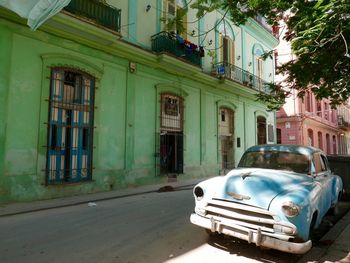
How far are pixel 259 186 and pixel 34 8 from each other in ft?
21.6

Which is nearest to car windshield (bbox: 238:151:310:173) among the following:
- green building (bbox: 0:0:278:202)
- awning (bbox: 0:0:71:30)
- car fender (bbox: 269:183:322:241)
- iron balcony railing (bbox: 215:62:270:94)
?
car fender (bbox: 269:183:322:241)

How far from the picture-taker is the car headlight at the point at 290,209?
145 inches

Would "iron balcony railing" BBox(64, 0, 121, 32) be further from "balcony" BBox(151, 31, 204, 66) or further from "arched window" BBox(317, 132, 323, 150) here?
"arched window" BBox(317, 132, 323, 150)

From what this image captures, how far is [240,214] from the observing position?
4.05 m

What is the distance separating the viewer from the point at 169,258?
157 inches

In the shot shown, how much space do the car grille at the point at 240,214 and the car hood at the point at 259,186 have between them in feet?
0.24

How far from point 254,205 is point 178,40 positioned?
9.72 metres

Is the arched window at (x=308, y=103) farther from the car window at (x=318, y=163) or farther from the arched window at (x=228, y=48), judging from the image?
the car window at (x=318, y=163)

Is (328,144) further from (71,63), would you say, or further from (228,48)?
(71,63)

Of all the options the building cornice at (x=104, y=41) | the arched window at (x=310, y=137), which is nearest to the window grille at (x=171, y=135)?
the building cornice at (x=104, y=41)

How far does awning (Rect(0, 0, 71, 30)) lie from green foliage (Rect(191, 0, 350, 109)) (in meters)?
3.90

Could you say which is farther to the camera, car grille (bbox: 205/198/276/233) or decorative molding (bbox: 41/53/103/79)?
decorative molding (bbox: 41/53/103/79)

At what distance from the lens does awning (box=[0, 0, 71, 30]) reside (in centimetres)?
701

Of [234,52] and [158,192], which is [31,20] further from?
[234,52]
